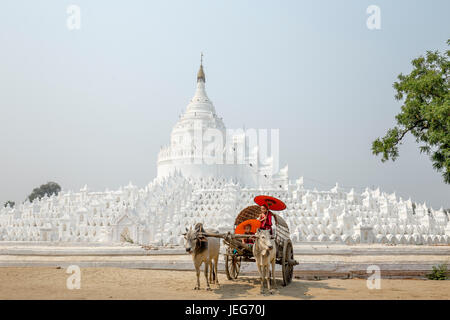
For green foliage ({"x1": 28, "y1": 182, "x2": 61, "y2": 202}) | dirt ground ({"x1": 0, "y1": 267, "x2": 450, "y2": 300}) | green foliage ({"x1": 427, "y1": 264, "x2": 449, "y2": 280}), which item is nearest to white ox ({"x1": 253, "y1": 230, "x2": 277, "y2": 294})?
dirt ground ({"x1": 0, "y1": 267, "x2": 450, "y2": 300})

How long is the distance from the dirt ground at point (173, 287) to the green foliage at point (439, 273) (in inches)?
28.3

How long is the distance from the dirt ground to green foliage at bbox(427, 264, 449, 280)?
2.36 feet

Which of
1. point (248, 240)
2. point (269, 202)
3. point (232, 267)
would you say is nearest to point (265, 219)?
point (269, 202)

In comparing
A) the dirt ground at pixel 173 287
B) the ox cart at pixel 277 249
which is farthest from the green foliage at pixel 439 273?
the ox cart at pixel 277 249

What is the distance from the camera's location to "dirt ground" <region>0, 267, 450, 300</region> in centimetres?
913

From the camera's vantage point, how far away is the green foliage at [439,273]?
1267 cm

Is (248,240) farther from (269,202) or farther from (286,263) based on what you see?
(286,263)

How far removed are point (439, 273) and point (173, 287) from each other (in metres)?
9.15

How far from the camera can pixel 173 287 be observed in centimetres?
1047

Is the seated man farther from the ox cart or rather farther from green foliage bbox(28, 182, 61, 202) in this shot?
green foliage bbox(28, 182, 61, 202)

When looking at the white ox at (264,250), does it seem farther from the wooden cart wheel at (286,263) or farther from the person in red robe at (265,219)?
the wooden cart wheel at (286,263)
